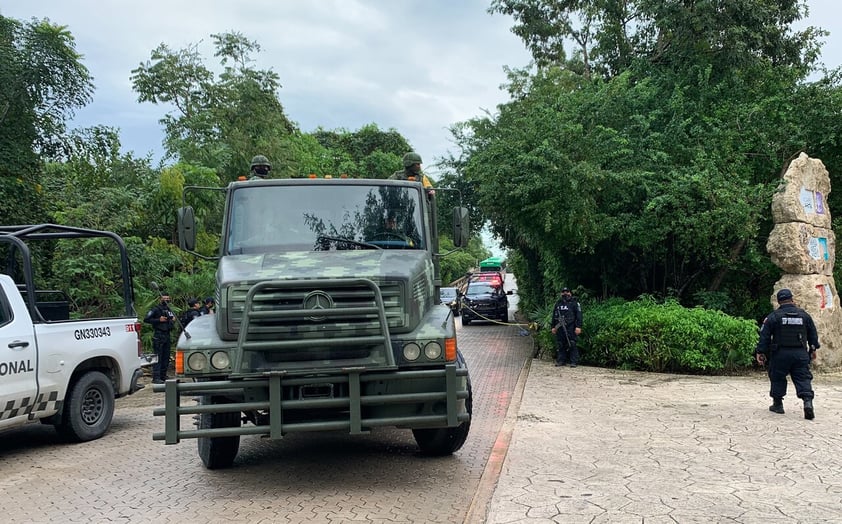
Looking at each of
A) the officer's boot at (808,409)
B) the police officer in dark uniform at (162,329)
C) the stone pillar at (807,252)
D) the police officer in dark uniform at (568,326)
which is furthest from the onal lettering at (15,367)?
the stone pillar at (807,252)

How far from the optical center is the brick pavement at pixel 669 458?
5039mm

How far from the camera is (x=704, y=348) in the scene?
11.7 metres

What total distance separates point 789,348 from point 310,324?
6104 millimetres

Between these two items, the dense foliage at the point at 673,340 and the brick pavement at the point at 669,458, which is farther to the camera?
the dense foliage at the point at 673,340

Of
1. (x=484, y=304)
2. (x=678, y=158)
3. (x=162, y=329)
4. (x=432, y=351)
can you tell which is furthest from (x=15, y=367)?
(x=484, y=304)

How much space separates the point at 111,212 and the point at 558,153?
29.5 feet

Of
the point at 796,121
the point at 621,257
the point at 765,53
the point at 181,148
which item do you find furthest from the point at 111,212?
the point at 765,53

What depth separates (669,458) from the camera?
6.45 m

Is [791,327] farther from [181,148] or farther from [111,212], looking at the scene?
[181,148]

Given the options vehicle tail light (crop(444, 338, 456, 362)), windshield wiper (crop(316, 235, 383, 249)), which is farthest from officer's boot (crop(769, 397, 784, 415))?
windshield wiper (crop(316, 235, 383, 249))

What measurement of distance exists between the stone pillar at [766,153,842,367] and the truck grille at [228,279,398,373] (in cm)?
950

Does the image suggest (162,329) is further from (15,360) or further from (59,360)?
(15,360)

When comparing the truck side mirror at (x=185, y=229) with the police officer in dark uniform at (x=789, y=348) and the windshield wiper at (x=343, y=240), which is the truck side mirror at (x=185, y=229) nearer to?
the windshield wiper at (x=343, y=240)

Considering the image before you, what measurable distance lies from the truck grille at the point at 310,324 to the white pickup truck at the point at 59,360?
9.24 feet
